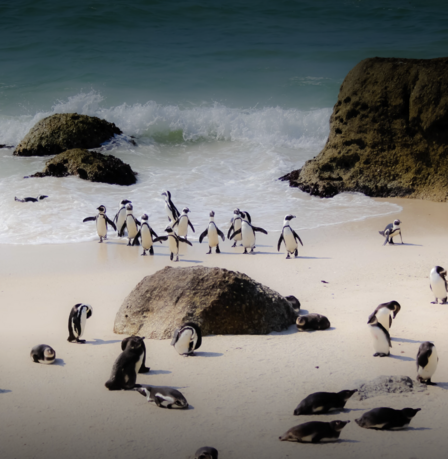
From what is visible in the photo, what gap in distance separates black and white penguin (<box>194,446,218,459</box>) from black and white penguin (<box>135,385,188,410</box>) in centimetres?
54

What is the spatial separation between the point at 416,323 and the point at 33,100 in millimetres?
22367

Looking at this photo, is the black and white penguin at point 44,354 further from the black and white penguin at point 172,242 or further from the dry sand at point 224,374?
the black and white penguin at point 172,242

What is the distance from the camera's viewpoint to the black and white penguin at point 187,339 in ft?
13.7

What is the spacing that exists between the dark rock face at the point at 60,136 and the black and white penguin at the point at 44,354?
13542mm

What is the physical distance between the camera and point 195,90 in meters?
Result: 25.3

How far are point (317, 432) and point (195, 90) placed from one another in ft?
77.1

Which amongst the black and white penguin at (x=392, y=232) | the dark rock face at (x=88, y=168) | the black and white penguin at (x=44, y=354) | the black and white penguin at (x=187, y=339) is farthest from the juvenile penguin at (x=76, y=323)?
the dark rock face at (x=88, y=168)

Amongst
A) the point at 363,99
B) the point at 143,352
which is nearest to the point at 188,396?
the point at 143,352

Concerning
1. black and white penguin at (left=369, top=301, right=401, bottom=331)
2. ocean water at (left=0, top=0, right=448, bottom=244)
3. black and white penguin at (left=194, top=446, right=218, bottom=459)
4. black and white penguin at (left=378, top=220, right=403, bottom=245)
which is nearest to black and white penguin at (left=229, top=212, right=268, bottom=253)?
ocean water at (left=0, top=0, right=448, bottom=244)

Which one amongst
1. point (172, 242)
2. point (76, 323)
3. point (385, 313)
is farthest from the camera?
point (172, 242)

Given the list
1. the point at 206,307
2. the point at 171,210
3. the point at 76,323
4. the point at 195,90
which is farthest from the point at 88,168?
the point at 195,90

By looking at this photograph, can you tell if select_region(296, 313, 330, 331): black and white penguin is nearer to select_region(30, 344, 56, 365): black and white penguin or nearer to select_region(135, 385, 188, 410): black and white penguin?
select_region(135, 385, 188, 410): black and white penguin

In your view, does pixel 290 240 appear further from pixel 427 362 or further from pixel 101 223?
pixel 427 362

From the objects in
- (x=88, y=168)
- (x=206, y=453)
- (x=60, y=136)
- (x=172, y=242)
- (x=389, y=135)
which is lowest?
(x=206, y=453)
